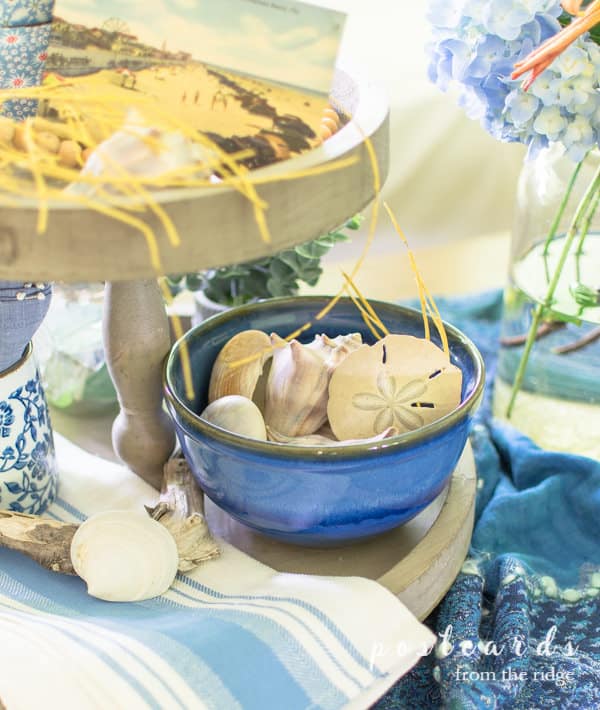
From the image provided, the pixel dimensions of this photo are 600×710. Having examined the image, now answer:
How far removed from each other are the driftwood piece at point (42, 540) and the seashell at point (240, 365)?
4.5 inches

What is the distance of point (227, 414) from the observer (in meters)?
0.50

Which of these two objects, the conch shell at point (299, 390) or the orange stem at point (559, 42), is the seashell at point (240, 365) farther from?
the orange stem at point (559, 42)

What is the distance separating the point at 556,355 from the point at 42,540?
16.8 inches

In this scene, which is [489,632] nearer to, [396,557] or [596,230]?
[396,557]

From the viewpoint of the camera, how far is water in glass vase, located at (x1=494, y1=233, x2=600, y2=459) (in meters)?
0.67

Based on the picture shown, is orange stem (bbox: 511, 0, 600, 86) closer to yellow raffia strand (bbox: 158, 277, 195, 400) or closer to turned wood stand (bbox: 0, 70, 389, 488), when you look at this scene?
turned wood stand (bbox: 0, 70, 389, 488)

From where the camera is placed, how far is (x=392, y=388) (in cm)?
51

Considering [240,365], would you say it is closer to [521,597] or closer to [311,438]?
[311,438]

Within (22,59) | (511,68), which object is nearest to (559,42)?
(511,68)

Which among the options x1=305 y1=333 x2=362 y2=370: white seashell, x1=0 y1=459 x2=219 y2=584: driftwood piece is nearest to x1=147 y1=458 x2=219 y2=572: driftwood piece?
x1=0 y1=459 x2=219 y2=584: driftwood piece

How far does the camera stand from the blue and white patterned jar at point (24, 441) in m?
0.53

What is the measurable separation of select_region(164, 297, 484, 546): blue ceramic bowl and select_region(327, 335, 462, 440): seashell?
0.02 meters

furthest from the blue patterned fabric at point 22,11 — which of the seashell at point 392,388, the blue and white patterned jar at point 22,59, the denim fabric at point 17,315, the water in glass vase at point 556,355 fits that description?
the water in glass vase at point 556,355

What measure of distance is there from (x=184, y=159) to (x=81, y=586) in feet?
0.82
